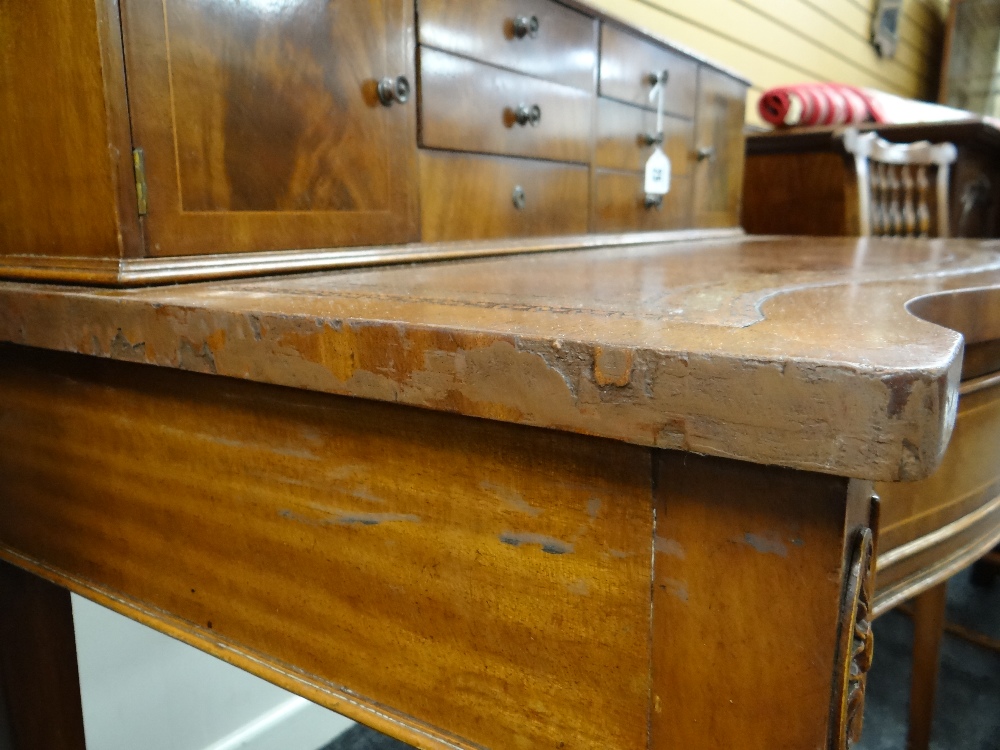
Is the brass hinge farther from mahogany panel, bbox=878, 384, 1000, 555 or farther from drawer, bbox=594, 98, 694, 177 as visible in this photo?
drawer, bbox=594, 98, 694, 177

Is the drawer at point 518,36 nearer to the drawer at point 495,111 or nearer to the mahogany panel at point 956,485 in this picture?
the drawer at point 495,111

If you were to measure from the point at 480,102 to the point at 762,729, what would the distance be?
2.77 feet

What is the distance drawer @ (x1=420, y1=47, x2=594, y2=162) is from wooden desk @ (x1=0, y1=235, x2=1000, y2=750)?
1.17 feet

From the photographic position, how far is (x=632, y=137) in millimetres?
1334

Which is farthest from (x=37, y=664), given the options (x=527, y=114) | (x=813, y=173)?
(x=813, y=173)

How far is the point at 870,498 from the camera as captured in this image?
355 millimetres

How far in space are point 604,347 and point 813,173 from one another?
2.18 meters

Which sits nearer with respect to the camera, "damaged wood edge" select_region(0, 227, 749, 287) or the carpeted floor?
"damaged wood edge" select_region(0, 227, 749, 287)

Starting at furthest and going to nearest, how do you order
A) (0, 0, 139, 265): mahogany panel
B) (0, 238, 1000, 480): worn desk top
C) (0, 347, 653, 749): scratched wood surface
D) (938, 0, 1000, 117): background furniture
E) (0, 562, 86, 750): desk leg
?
(938, 0, 1000, 117): background furniture < (0, 562, 86, 750): desk leg < (0, 0, 139, 265): mahogany panel < (0, 347, 653, 749): scratched wood surface < (0, 238, 1000, 480): worn desk top

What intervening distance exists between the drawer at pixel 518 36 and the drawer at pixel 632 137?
3.1 inches

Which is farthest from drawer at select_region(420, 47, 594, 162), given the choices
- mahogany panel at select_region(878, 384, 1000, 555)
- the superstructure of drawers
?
mahogany panel at select_region(878, 384, 1000, 555)

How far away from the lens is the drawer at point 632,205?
1.27m

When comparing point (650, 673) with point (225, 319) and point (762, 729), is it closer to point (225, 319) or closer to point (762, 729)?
point (762, 729)

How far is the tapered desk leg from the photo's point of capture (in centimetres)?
119
